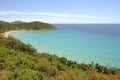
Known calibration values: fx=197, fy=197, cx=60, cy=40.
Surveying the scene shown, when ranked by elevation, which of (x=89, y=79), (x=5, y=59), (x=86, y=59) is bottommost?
(x=86, y=59)

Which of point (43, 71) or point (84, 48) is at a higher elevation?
point (43, 71)

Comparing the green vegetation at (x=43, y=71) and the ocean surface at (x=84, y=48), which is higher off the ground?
the green vegetation at (x=43, y=71)

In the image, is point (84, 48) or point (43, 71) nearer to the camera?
point (43, 71)

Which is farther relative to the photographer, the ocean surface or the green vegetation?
the ocean surface

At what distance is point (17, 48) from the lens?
164ft

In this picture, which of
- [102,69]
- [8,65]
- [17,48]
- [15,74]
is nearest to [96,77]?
[15,74]

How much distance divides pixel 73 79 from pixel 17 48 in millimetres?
36617

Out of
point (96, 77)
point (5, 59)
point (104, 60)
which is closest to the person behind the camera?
point (96, 77)

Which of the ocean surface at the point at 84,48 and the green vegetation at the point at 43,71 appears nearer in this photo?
the green vegetation at the point at 43,71

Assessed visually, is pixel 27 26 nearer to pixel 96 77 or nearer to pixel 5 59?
pixel 5 59

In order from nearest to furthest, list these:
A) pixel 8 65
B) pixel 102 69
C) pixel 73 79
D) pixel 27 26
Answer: pixel 73 79
pixel 8 65
pixel 102 69
pixel 27 26

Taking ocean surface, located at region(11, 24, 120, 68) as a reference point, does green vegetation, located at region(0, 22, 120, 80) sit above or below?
above

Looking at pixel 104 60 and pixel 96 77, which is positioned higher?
pixel 96 77

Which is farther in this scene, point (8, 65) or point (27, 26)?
point (27, 26)
